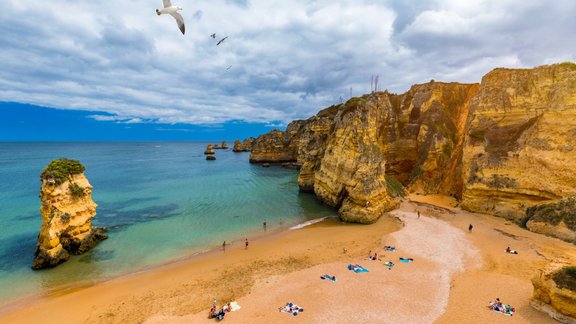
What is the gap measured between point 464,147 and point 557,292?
22.7 m

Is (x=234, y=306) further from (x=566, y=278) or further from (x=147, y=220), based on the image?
(x=147, y=220)

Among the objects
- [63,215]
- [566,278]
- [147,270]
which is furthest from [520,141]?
[63,215]

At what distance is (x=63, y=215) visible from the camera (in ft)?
71.1

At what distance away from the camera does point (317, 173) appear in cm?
3997

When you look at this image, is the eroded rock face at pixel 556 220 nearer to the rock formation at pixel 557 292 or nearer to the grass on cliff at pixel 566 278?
the rock formation at pixel 557 292

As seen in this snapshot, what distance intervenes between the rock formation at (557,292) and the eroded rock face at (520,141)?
1580 cm

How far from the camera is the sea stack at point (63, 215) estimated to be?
20.4 m

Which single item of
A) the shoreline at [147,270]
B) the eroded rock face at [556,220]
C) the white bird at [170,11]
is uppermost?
the white bird at [170,11]

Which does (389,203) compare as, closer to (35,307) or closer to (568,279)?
(568,279)

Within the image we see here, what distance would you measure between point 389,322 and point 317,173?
27427mm

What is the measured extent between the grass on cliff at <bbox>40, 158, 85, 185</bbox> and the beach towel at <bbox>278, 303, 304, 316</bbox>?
822 inches

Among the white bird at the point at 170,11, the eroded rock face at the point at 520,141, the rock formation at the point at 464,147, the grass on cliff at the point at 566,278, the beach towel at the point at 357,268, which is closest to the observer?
the white bird at the point at 170,11

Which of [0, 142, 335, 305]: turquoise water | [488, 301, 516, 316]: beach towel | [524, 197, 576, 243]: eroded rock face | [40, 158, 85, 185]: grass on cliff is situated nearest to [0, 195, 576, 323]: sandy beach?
[488, 301, 516, 316]: beach towel

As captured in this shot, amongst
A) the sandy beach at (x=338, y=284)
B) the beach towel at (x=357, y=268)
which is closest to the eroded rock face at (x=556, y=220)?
the sandy beach at (x=338, y=284)
